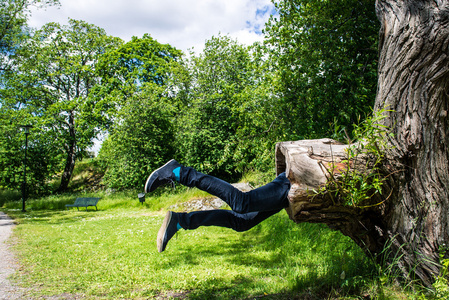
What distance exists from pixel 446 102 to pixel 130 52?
2988cm

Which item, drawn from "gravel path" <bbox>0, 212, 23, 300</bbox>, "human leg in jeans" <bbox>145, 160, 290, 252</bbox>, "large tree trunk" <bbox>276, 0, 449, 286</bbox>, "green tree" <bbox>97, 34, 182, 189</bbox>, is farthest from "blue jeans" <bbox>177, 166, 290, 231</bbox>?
"green tree" <bbox>97, 34, 182, 189</bbox>

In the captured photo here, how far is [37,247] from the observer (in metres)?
7.62

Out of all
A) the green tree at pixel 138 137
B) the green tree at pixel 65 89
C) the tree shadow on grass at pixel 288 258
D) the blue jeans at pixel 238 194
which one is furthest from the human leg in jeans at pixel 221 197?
the green tree at pixel 65 89

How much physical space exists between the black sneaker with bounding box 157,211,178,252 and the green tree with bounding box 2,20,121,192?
25.3 m

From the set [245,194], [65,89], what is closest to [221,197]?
[245,194]

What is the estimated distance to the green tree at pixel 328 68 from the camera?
7.37 m

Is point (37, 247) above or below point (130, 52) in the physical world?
below

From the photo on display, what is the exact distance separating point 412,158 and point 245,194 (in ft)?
6.12

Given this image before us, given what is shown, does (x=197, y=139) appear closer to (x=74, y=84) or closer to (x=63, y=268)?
(x=63, y=268)

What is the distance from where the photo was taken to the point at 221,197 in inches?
143

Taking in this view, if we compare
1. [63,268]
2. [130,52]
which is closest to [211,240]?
[63,268]

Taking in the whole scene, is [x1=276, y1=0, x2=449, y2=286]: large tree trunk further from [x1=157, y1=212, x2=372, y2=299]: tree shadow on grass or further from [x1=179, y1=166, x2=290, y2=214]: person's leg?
[x1=157, y1=212, x2=372, y2=299]: tree shadow on grass

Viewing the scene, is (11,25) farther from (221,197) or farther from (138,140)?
(221,197)

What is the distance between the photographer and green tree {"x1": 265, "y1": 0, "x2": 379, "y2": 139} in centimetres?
737
